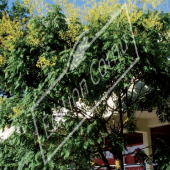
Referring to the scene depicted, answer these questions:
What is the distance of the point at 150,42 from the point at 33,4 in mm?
2216

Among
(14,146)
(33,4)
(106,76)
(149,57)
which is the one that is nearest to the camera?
(106,76)

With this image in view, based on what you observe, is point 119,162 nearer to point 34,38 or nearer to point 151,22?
point 151,22

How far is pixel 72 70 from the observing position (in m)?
4.54

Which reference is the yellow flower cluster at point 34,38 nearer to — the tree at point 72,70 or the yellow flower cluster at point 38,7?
the tree at point 72,70

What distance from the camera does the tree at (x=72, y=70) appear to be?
4.63 metres

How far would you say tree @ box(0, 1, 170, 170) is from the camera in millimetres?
4629

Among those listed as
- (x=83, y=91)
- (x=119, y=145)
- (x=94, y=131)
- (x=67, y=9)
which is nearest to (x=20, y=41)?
(x=67, y=9)

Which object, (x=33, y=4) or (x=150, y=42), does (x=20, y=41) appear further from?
(x=150, y=42)

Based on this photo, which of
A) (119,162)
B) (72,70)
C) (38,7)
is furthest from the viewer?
(119,162)

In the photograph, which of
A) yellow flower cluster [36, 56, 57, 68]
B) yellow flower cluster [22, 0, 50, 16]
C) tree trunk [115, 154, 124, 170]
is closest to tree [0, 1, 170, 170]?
yellow flower cluster [36, 56, 57, 68]

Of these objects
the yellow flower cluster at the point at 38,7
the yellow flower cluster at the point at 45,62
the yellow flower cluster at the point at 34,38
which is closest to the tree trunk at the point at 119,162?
the yellow flower cluster at the point at 45,62

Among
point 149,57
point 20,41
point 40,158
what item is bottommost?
point 40,158

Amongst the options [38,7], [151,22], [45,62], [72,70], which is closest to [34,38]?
[38,7]

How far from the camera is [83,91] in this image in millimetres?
4816
